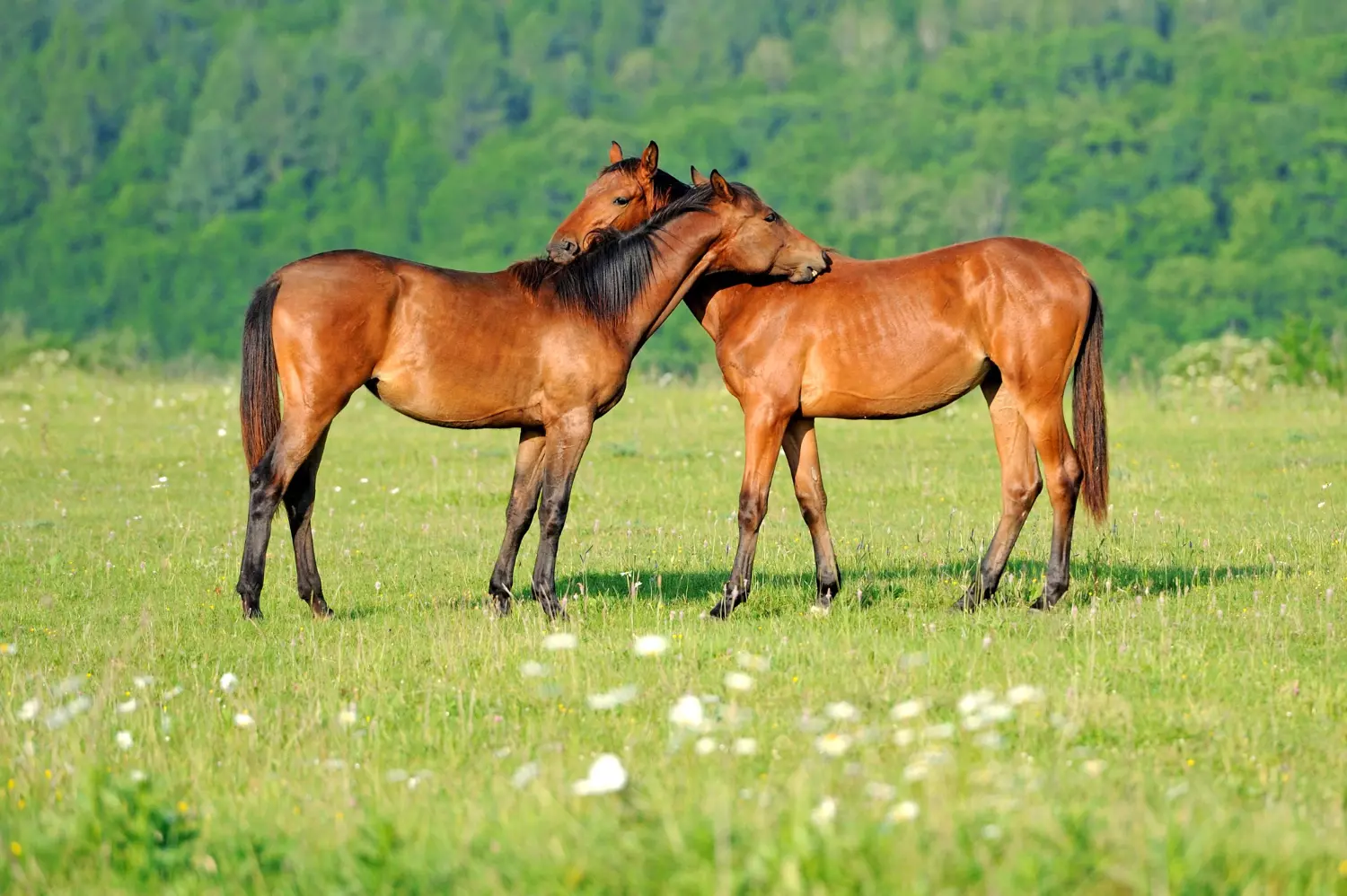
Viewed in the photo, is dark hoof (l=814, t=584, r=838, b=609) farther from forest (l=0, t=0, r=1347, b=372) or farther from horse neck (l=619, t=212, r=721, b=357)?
forest (l=0, t=0, r=1347, b=372)

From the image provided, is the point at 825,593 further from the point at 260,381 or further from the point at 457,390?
the point at 260,381

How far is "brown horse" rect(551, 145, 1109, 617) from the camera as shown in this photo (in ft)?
29.0

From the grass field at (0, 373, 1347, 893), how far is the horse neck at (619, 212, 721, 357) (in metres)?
1.53

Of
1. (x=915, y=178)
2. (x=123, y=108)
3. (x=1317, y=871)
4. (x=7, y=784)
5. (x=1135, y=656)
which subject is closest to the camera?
(x=1317, y=871)

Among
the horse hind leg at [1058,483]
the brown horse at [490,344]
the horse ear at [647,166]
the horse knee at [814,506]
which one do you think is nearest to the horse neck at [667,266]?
the brown horse at [490,344]

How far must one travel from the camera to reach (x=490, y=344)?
8.66 meters

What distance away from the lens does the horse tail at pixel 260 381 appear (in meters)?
8.40

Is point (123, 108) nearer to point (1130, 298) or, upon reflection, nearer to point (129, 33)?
point (129, 33)

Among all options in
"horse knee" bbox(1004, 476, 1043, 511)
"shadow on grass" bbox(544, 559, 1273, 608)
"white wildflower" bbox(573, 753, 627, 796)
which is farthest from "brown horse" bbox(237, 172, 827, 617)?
"white wildflower" bbox(573, 753, 627, 796)

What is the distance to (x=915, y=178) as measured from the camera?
80125mm

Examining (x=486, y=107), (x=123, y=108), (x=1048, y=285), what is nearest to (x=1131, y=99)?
(x=486, y=107)

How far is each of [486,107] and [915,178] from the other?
94.8ft

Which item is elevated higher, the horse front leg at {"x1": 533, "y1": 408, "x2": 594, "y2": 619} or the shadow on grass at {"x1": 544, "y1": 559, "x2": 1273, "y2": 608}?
the horse front leg at {"x1": 533, "y1": 408, "x2": 594, "y2": 619}

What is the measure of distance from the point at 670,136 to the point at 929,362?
78474mm
